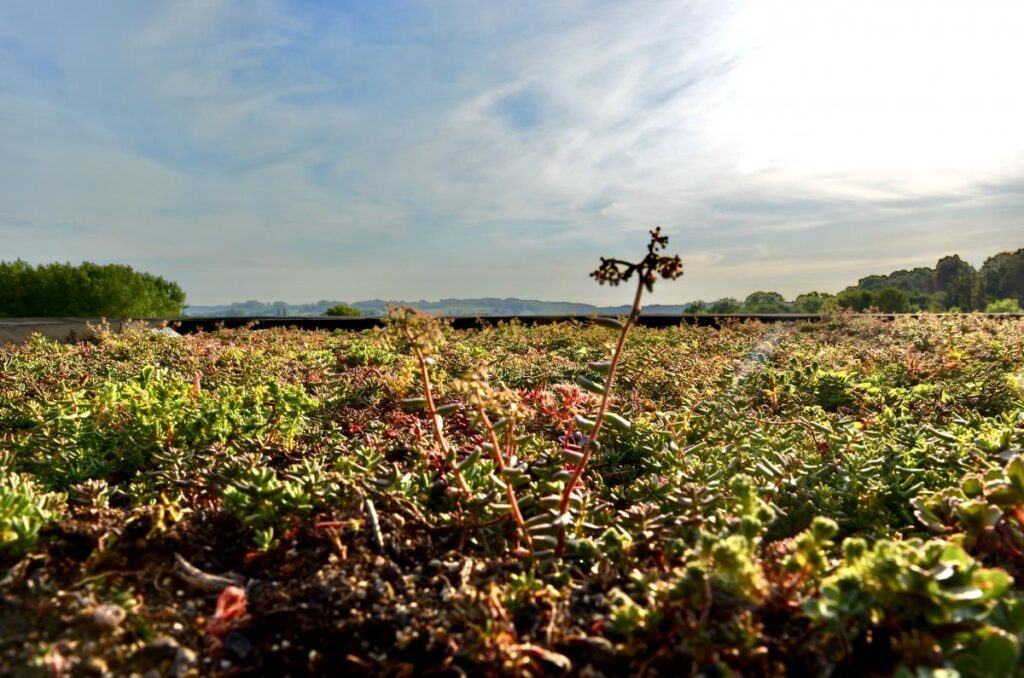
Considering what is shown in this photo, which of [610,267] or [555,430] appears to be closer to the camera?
[610,267]

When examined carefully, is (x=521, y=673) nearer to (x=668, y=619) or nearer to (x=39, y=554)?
(x=668, y=619)

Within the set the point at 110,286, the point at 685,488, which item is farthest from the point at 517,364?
the point at 110,286

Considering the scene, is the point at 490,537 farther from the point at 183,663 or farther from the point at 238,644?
the point at 183,663

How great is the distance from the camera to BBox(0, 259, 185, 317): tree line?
25062 mm

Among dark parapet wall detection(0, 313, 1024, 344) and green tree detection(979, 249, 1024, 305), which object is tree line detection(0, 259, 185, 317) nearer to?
dark parapet wall detection(0, 313, 1024, 344)

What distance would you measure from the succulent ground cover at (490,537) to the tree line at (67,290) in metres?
25.9

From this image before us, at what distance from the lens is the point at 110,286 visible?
87.6 ft

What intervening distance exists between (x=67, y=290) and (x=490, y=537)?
2946cm

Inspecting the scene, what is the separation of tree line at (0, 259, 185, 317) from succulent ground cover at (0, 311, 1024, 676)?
25931mm

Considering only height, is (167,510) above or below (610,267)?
below

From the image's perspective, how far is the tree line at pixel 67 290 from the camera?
82.2 ft

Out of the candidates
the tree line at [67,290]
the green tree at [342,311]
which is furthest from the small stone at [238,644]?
the tree line at [67,290]

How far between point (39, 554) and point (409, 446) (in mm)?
1427

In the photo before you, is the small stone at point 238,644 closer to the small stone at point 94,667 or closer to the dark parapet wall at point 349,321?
the small stone at point 94,667
